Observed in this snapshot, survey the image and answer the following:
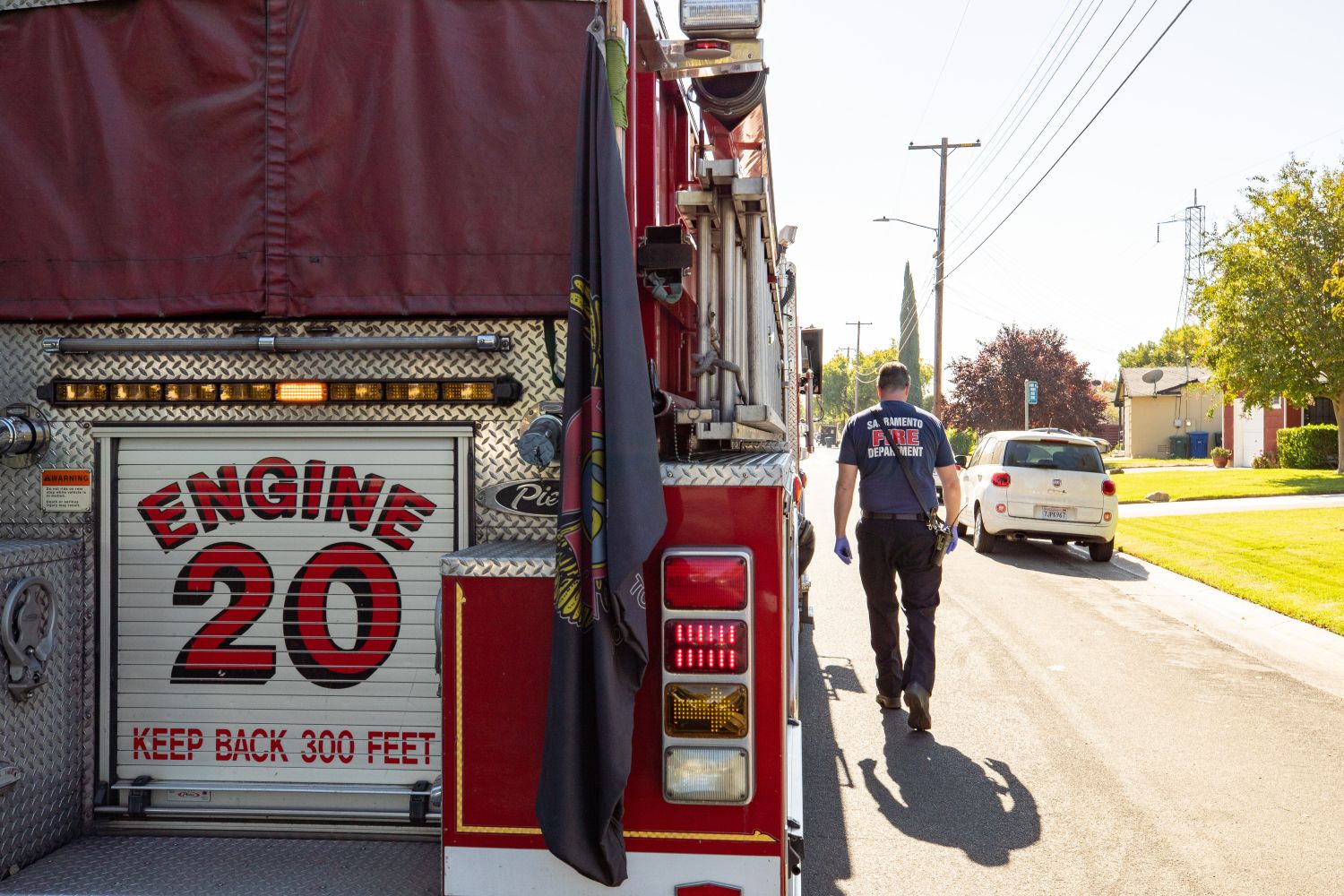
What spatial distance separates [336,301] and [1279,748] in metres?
5.56

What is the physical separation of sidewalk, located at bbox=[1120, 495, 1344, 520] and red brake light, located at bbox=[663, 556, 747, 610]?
59.3ft

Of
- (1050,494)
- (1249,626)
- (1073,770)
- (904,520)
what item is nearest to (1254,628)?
(1249,626)

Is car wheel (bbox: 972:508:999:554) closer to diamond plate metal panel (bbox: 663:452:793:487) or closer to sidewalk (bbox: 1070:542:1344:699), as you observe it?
sidewalk (bbox: 1070:542:1344:699)

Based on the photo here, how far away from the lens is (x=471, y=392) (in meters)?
2.84

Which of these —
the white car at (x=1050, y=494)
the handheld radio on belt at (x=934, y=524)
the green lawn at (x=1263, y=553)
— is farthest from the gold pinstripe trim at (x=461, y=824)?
the white car at (x=1050, y=494)

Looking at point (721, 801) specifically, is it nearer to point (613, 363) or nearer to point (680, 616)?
point (680, 616)

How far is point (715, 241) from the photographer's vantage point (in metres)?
2.94

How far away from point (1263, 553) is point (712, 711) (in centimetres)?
1298

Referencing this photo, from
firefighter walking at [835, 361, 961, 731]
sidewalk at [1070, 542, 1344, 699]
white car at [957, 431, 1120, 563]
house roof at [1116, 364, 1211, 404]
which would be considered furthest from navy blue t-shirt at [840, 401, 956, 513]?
house roof at [1116, 364, 1211, 404]

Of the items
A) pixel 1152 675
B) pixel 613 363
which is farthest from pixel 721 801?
pixel 1152 675

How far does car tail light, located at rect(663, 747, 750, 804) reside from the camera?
90.4 inches

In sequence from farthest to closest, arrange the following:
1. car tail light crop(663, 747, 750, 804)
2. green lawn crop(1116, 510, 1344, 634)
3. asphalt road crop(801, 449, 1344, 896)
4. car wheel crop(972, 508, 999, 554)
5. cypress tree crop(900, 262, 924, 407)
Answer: cypress tree crop(900, 262, 924, 407), car wheel crop(972, 508, 999, 554), green lawn crop(1116, 510, 1344, 634), asphalt road crop(801, 449, 1344, 896), car tail light crop(663, 747, 750, 804)

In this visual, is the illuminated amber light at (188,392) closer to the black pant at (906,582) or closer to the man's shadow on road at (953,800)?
the man's shadow on road at (953,800)

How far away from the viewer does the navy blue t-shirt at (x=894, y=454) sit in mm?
5645
